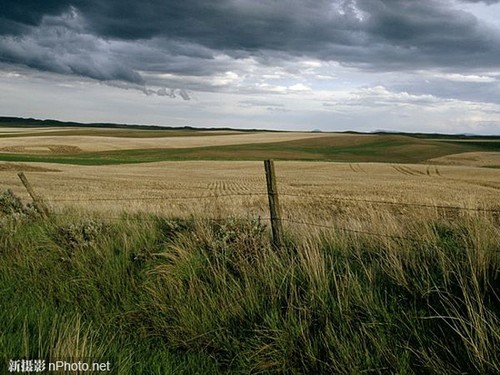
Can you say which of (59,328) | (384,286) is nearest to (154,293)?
(59,328)

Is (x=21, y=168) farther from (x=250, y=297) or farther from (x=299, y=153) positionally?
(x=250, y=297)

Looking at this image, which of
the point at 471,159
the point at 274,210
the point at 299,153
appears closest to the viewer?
the point at 274,210

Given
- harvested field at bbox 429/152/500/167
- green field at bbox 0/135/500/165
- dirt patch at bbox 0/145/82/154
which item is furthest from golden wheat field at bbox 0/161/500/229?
dirt patch at bbox 0/145/82/154

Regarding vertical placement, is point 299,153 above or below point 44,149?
below

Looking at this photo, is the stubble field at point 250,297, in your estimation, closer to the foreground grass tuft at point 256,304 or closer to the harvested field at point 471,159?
the foreground grass tuft at point 256,304

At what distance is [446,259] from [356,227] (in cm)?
258

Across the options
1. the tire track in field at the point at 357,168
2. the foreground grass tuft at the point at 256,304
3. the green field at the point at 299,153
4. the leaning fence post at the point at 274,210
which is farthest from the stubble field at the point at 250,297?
the green field at the point at 299,153

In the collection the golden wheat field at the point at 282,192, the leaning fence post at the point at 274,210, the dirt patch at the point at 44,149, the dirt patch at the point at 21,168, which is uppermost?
the dirt patch at the point at 44,149

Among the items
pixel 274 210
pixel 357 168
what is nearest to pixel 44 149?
pixel 357 168

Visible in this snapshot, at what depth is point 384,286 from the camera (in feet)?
15.8

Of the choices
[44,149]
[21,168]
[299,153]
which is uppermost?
[44,149]

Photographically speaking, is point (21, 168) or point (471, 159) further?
point (471, 159)

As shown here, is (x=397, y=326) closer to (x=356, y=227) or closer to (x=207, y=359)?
(x=207, y=359)

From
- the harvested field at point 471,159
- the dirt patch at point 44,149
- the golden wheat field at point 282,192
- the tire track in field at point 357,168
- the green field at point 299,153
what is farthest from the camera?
the dirt patch at point 44,149
